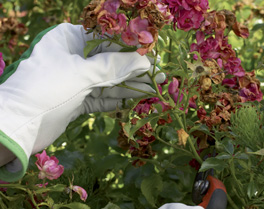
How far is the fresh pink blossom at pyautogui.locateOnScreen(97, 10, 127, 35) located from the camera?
1.88 feet

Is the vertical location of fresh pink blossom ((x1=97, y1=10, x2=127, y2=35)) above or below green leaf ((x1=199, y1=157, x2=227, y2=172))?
above

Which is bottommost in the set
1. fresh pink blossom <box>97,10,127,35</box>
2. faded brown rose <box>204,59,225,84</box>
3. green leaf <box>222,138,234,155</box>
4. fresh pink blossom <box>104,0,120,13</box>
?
green leaf <box>222,138,234,155</box>

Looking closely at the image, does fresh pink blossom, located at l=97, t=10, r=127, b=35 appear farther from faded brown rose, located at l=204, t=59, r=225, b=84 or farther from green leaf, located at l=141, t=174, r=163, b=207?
green leaf, located at l=141, t=174, r=163, b=207

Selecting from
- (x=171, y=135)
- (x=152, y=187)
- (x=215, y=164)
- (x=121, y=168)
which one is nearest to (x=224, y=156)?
(x=215, y=164)

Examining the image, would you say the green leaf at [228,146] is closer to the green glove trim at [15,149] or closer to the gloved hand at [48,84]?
the gloved hand at [48,84]

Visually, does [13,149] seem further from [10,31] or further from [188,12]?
[10,31]

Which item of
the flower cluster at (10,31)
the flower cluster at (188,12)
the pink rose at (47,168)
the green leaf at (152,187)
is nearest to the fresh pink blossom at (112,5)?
the flower cluster at (188,12)

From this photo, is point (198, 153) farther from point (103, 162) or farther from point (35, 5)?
point (35, 5)

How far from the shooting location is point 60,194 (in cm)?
80

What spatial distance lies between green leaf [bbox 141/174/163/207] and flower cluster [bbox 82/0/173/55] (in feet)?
1.08

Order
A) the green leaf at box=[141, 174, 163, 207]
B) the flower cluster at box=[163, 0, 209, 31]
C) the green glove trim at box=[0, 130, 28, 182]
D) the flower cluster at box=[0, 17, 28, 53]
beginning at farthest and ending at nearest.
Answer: the flower cluster at box=[0, 17, 28, 53], the green leaf at box=[141, 174, 163, 207], the flower cluster at box=[163, 0, 209, 31], the green glove trim at box=[0, 130, 28, 182]

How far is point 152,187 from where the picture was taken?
→ 0.84 m

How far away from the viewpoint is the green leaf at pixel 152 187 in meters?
0.82

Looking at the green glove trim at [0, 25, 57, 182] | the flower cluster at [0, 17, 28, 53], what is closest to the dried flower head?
the green glove trim at [0, 25, 57, 182]
